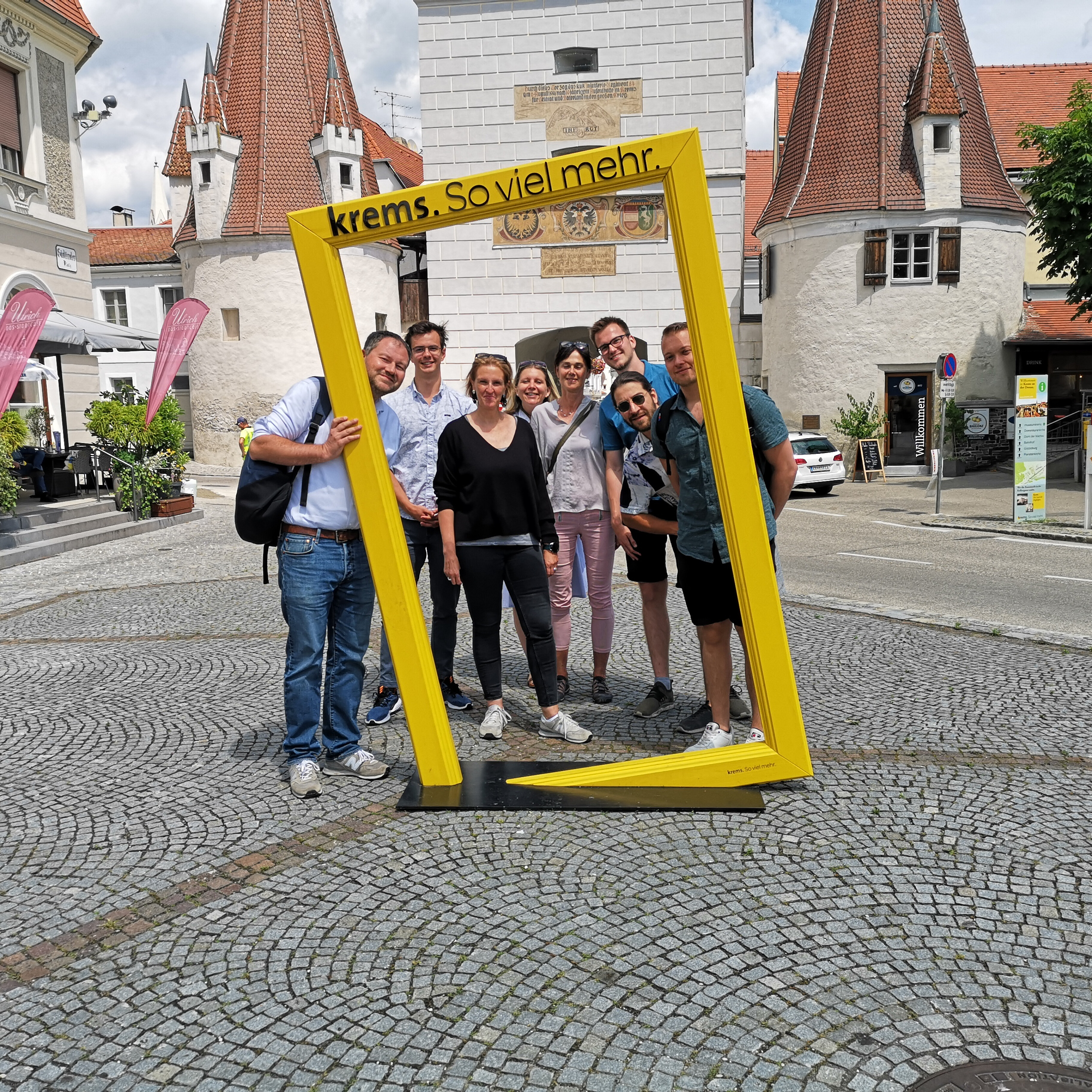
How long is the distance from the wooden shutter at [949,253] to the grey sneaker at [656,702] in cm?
2592

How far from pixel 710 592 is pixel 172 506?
14.9 m

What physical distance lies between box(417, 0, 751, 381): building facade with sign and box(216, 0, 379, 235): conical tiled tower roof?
566cm

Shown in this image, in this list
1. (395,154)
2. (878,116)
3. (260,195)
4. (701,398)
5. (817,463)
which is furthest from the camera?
(395,154)

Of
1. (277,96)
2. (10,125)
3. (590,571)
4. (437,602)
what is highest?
(277,96)

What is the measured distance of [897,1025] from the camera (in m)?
2.63

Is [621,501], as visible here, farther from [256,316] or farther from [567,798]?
[256,316]

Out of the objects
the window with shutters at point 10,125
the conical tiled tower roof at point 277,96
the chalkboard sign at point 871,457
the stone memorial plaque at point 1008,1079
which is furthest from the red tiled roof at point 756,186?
the stone memorial plaque at point 1008,1079

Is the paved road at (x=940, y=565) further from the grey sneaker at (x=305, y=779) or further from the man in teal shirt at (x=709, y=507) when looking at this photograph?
the grey sneaker at (x=305, y=779)

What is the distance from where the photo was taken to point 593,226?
28.5 metres

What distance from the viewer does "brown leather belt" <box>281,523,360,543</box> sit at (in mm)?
4379

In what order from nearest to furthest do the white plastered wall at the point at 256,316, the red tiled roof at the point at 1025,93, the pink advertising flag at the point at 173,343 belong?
the pink advertising flag at the point at 173,343
the white plastered wall at the point at 256,316
the red tiled roof at the point at 1025,93

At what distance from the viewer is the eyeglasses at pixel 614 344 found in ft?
16.4

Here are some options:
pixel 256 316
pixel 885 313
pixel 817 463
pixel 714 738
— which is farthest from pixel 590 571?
pixel 256 316

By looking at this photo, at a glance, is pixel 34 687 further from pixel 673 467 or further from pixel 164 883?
pixel 673 467
